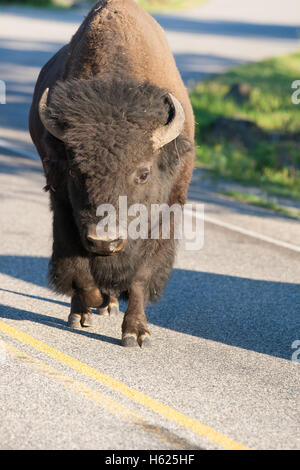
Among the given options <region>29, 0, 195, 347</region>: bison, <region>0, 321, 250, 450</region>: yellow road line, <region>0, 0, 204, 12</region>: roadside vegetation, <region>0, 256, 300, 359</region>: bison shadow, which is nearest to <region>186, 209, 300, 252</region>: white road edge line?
<region>0, 256, 300, 359</region>: bison shadow

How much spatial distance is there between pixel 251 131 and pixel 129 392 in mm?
11998

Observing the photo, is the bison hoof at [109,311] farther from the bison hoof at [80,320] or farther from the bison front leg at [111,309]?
the bison hoof at [80,320]

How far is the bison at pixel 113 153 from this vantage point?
6.23 metres

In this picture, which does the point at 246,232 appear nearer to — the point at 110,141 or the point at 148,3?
the point at 110,141

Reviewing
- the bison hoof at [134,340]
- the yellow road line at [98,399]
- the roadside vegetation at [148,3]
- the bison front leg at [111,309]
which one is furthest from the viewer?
the roadside vegetation at [148,3]

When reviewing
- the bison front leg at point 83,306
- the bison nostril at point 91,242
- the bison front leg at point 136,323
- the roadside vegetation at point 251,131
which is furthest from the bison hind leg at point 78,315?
the roadside vegetation at point 251,131

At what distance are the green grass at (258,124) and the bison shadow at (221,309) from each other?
3.15 m

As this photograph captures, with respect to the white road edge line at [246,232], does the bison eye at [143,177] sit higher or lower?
higher

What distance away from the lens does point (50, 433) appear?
16.5 ft

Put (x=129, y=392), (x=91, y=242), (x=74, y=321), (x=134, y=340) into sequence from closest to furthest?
(x=129, y=392) < (x=91, y=242) < (x=134, y=340) < (x=74, y=321)

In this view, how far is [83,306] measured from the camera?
23.3ft

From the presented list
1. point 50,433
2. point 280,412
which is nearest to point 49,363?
point 50,433

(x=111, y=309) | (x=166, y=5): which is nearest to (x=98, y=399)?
(x=111, y=309)

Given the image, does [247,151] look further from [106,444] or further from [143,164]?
[106,444]
